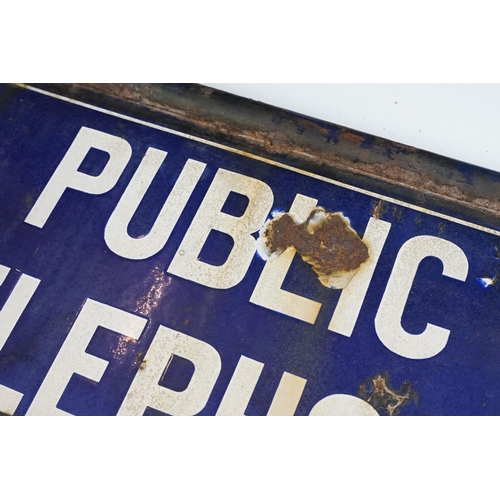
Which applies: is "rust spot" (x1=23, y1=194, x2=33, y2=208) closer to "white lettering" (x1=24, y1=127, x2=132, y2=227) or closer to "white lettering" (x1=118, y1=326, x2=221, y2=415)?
"white lettering" (x1=24, y1=127, x2=132, y2=227)

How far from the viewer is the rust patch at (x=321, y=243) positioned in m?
3.24

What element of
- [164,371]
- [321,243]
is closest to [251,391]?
[164,371]

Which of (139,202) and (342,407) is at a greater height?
(139,202)

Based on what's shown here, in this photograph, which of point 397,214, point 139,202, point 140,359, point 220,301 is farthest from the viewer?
point 139,202

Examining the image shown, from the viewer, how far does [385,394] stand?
2.99 meters

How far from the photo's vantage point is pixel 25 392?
305 cm

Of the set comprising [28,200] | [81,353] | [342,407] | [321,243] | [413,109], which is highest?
[413,109]

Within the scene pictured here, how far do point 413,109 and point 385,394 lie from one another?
1.84 m

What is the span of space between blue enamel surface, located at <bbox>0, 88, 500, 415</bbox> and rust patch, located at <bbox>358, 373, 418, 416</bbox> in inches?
1.5

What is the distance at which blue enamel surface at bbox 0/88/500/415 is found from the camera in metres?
3.03

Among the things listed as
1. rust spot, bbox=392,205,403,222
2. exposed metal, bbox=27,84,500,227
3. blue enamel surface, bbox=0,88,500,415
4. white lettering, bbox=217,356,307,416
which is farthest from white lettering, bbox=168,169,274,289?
rust spot, bbox=392,205,403,222

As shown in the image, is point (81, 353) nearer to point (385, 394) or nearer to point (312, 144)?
point (385, 394)

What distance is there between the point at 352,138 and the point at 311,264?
104cm

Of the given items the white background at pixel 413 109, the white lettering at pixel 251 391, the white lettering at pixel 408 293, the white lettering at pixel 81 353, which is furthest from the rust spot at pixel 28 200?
the white lettering at pixel 408 293
